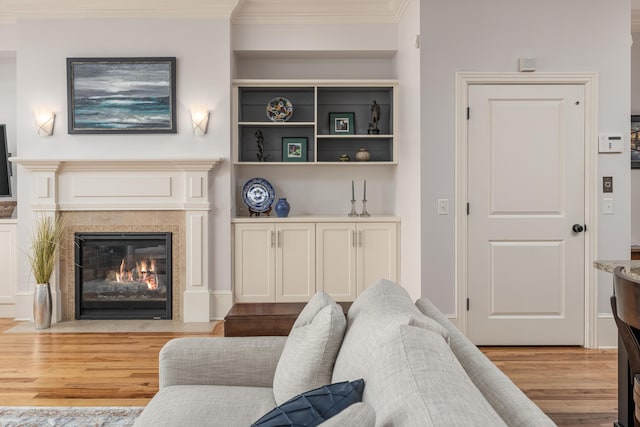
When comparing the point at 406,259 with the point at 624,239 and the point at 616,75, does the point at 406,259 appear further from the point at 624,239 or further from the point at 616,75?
the point at 616,75

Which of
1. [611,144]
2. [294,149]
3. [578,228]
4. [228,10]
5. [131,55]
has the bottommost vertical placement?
[578,228]

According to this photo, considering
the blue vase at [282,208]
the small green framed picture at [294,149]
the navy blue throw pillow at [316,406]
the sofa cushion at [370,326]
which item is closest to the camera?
the navy blue throw pillow at [316,406]

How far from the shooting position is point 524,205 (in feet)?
13.2

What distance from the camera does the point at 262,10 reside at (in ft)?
16.2

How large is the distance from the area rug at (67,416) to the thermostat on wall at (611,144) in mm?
3696

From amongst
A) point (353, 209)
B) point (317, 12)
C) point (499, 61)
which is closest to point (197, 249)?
point (353, 209)

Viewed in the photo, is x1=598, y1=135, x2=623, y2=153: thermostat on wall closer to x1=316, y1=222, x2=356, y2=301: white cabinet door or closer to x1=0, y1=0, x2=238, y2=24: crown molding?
x1=316, y1=222, x2=356, y2=301: white cabinet door

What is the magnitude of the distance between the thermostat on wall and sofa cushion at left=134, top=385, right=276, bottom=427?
10.7ft

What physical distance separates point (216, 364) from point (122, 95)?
353 cm

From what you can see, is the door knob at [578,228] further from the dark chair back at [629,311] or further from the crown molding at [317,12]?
the crown molding at [317,12]

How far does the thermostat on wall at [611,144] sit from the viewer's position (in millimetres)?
4012

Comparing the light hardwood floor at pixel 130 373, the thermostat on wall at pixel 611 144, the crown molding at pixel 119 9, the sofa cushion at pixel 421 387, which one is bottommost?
the light hardwood floor at pixel 130 373

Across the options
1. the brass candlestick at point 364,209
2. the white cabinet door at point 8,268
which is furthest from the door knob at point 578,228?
the white cabinet door at point 8,268

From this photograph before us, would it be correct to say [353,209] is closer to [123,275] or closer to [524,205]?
[524,205]
